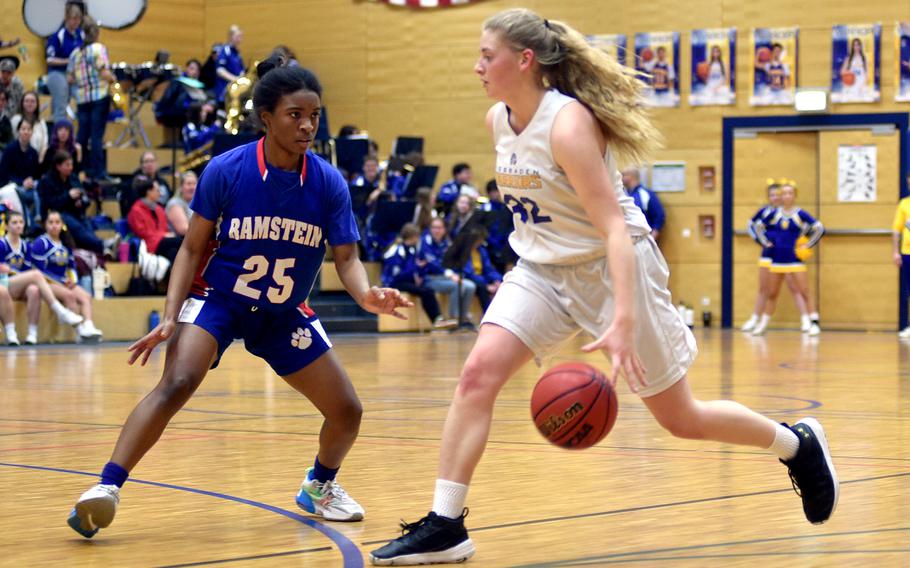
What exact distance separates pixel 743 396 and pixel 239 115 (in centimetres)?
1073

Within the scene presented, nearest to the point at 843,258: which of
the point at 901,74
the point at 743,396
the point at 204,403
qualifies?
the point at 901,74

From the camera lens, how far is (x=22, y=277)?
14.6 metres

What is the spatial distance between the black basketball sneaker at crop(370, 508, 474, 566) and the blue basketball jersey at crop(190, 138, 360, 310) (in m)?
1.12

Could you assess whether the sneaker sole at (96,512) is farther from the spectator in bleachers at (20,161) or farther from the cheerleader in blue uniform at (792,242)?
the cheerleader in blue uniform at (792,242)

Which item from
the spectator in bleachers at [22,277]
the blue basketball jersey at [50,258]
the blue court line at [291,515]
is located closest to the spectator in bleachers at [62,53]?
the blue basketball jersey at [50,258]

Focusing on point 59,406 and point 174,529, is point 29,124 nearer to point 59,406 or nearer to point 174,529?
point 59,406

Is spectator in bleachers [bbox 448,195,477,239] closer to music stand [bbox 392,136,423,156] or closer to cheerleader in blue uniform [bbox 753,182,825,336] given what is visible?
music stand [bbox 392,136,423,156]

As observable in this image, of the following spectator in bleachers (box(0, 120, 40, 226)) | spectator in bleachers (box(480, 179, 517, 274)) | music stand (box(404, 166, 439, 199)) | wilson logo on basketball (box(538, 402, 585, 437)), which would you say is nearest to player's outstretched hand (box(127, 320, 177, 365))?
wilson logo on basketball (box(538, 402, 585, 437))

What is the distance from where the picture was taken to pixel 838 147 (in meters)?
19.5

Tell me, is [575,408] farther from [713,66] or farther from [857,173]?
[713,66]

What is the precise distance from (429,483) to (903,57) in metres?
15.4

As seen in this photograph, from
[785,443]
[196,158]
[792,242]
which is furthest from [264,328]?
[792,242]

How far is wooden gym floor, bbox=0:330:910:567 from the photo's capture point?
4.21m

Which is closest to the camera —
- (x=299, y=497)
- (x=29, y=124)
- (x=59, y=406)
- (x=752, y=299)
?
(x=299, y=497)
